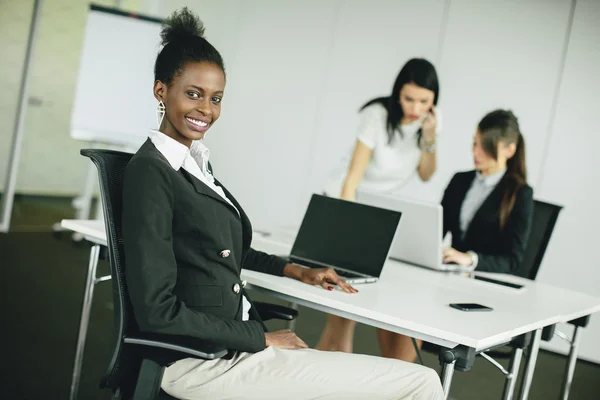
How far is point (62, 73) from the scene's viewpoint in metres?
6.21

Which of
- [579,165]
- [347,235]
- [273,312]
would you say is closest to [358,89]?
[579,165]

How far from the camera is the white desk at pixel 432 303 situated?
6.50 ft

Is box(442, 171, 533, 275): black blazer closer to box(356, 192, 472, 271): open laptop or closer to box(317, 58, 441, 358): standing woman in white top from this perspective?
box(356, 192, 472, 271): open laptop

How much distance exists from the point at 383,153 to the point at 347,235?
1.20 metres

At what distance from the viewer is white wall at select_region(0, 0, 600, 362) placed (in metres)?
5.02

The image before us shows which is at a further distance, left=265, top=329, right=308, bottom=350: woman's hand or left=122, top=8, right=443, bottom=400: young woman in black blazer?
left=265, top=329, right=308, bottom=350: woman's hand

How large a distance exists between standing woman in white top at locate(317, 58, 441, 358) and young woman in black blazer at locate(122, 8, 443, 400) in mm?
1478

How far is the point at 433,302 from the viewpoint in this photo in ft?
7.61

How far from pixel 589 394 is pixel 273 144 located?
349 centimetres

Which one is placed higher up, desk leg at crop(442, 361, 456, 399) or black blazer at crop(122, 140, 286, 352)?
black blazer at crop(122, 140, 286, 352)

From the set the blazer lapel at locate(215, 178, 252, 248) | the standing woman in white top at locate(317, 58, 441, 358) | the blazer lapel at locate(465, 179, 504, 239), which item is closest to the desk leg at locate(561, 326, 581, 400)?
the blazer lapel at locate(465, 179, 504, 239)

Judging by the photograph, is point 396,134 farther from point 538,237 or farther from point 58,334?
point 58,334

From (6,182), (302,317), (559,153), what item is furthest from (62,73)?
(559,153)

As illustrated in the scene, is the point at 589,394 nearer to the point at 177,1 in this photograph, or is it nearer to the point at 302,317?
the point at 302,317
